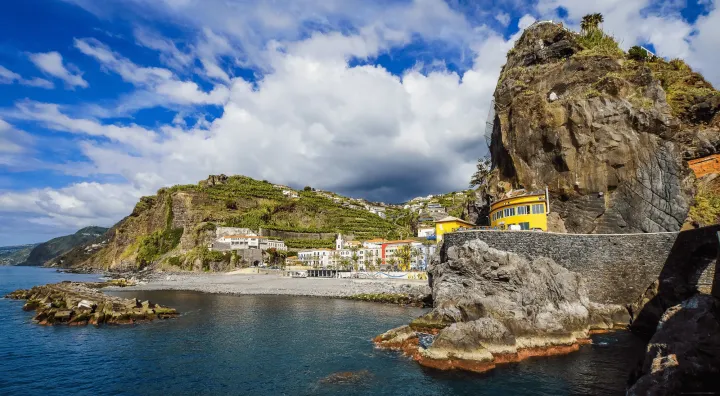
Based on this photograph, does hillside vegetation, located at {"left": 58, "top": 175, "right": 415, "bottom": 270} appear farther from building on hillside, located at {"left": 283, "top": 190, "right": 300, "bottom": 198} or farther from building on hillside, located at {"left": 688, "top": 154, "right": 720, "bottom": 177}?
building on hillside, located at {"left": 688, "top": 154, "right": 720, "bottom": 177}

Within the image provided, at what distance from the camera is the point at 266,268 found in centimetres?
9650

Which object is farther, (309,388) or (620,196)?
(620,196)

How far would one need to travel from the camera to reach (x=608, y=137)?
128ft

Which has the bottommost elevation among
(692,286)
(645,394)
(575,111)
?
(645,394)

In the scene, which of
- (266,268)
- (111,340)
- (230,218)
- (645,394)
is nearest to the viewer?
(645,394)

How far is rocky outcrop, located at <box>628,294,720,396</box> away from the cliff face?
77.1 ft

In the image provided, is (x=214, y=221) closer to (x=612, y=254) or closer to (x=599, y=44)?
(x=599, y=44)

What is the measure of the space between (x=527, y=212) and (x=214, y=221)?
104140 mm

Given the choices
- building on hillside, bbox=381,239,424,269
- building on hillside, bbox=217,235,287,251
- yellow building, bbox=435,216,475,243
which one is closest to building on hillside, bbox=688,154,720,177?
yellow building, bbox=435,216,475,243

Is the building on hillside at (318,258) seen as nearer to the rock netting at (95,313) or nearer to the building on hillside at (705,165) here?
the rock netting at (95,313)

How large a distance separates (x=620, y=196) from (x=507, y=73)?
24.3m

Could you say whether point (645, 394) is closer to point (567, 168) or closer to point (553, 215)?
point (553, 215)

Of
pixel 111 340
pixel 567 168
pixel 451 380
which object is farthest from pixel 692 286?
pixel 111 340

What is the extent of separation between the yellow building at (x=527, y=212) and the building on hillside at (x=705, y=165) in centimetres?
1648
